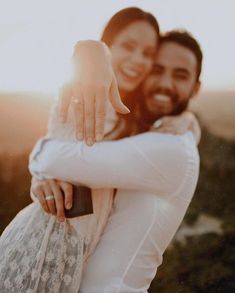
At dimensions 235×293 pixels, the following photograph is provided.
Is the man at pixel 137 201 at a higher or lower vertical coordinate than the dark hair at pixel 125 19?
lower

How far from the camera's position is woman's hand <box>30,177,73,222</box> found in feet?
5.32

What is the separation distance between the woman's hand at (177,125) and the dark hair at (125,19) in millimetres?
354

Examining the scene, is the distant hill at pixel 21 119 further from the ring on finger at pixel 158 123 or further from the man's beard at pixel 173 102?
the ring on finger at pixel 158 123

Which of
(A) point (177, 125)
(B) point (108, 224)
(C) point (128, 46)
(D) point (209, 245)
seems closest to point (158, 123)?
(A) point (177, 125)

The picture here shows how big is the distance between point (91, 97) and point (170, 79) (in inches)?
38.3

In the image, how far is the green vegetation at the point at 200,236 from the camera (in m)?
5.14

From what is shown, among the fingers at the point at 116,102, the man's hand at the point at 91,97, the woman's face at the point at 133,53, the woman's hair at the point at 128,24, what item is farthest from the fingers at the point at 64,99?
the woman's face at the point at 133,53

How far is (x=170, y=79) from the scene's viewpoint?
7.16 ft

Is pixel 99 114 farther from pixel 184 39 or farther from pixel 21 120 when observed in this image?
pixel 21 120

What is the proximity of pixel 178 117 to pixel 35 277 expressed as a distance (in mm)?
836

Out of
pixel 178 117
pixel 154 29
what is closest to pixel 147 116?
pixel 178 117

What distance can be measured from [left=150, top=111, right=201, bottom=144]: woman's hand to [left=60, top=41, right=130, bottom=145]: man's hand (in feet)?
1.74

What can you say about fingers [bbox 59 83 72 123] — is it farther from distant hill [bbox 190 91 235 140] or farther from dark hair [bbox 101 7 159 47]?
distant hill [bbox 190 91 235 140]

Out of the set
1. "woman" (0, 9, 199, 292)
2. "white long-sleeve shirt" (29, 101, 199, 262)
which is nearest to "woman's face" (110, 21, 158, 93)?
"white long-sleeve shirt" (29, 101, 199, 262)
